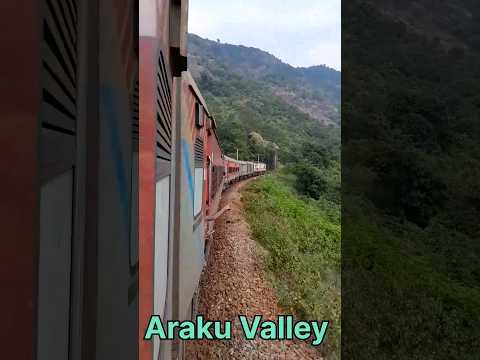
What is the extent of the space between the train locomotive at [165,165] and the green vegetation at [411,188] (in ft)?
22.0

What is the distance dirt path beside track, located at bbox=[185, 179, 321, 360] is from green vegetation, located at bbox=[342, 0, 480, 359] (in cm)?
207

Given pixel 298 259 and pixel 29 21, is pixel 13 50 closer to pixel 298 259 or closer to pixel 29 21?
pixel 29 21

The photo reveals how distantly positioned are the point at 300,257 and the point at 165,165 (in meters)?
11.8

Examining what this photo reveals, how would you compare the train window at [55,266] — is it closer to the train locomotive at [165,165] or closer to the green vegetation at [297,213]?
the train locomotive at [165,165]

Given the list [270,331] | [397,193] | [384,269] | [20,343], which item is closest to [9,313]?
[20,343]

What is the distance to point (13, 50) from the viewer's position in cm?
44

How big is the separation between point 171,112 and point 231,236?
31.7 feet

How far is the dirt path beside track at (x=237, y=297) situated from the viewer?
7.17m

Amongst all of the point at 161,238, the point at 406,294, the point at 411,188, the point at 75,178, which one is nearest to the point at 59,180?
the point at 75,178

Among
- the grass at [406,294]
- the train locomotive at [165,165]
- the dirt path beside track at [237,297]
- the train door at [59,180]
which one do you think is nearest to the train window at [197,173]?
the train locomotive at [165,165]

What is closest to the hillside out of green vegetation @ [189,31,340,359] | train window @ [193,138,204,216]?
green vegetation @ [189,31,340,359]

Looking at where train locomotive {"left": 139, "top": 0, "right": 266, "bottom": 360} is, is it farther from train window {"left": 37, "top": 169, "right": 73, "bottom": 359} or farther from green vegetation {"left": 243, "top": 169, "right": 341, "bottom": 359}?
green vegetation {"left": 243, "top": 169, "right": 341, "bottom": 359}

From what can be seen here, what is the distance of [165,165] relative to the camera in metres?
2.83

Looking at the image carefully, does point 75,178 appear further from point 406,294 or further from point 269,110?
point 269,110
